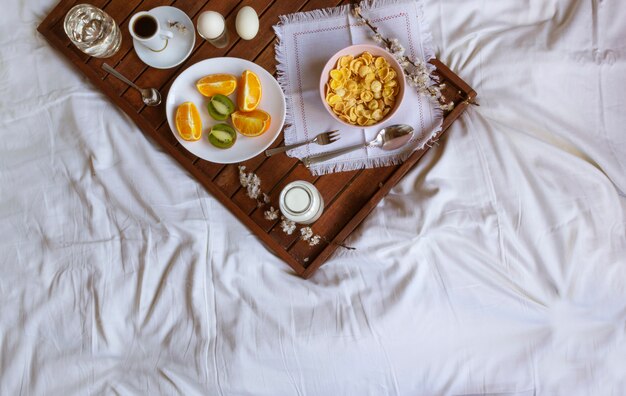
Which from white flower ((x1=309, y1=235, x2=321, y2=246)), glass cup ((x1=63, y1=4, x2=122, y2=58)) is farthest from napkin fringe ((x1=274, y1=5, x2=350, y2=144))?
glass cup ((x1=63, y1=4, x2=122, y2=58))

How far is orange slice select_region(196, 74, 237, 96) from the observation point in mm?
929

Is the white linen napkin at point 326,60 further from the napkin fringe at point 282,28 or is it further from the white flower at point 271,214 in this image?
the white flower at point 271,214

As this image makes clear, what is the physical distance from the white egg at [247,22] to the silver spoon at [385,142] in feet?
0.90

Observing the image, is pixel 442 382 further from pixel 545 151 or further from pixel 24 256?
pixel 24 256

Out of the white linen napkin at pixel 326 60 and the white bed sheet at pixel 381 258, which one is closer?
the white bed sheet at pixel 381 258

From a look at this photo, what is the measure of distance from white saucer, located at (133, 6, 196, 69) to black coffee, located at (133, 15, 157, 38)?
0.11 feet

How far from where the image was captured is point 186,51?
3.13ft

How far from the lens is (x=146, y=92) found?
3.11 feet

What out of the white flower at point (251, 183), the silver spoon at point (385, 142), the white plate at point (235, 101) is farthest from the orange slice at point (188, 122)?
the silver spoon at point (385, 142)

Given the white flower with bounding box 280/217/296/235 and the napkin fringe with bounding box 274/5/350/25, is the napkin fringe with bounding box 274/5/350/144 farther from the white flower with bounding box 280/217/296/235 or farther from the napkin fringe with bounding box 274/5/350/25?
the white flower with bounding box 280/217/296/235

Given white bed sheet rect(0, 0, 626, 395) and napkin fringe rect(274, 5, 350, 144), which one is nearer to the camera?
white bed sheet rect(0, 0, 626, 395)

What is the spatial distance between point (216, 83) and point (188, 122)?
9 centimetres

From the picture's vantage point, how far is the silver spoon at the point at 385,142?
0.91 metres

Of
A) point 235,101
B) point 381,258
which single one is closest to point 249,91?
point 235,101
